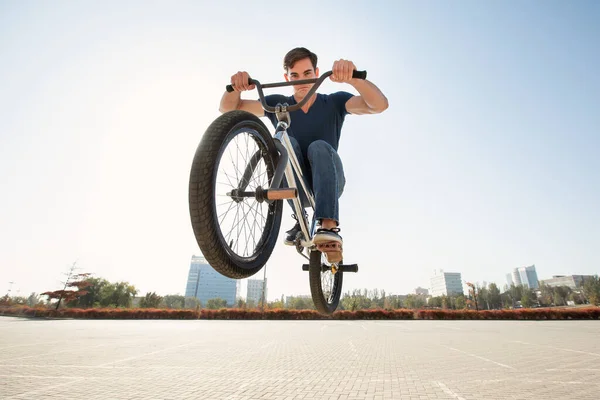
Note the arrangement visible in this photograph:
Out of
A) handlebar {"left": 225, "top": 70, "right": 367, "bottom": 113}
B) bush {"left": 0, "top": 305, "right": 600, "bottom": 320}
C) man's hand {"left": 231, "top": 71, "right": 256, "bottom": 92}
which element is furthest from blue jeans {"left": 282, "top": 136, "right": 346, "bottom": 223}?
bush {"left": 0, "top": 305, "right": 600, "bottom": 320}

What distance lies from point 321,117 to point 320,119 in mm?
29

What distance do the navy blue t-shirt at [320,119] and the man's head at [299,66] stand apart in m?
0.29

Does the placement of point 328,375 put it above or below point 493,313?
below

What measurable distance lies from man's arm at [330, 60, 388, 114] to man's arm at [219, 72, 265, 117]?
0.88 meters

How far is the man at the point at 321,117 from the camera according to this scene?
2969 millimetres

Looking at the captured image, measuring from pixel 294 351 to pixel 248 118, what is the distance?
46.5m

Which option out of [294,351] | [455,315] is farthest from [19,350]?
[455,315]

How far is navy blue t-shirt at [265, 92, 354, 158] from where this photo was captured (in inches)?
143

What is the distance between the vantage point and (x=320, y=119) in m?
3.65

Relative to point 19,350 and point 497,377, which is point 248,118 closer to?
point 497,377

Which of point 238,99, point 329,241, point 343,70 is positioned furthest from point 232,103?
point 329,241

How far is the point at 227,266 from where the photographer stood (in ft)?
7.29

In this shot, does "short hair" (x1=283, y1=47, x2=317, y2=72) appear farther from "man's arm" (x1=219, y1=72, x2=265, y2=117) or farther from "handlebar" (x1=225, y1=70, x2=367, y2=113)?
"handlebar" (x1=225, y1=70, x2=367, y2=113)

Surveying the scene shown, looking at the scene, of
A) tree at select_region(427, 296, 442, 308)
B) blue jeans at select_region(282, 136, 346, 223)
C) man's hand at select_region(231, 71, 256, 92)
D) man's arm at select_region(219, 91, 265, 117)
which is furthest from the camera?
tree at select_region(427, 296, 442, 308)
